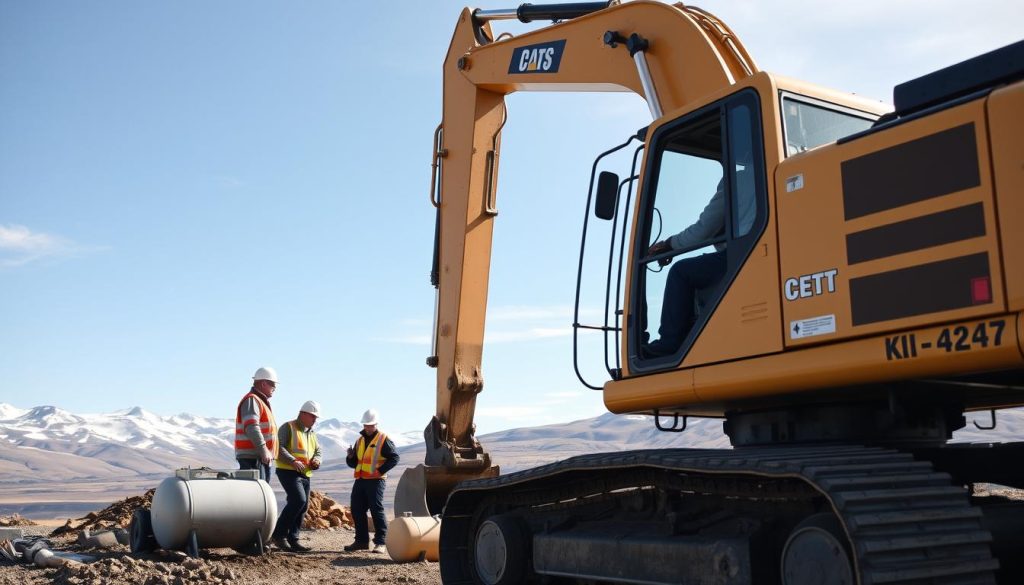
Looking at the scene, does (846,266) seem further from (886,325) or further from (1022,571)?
(1022,571)

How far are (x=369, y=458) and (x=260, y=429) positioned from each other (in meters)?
1.64

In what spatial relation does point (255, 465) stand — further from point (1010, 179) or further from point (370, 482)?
point (1010, 179)

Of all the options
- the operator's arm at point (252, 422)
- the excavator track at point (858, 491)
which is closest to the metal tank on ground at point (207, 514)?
the operator's arm at point (252, 422)

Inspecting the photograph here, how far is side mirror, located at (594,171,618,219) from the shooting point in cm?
697

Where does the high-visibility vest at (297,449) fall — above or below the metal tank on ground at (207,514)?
above

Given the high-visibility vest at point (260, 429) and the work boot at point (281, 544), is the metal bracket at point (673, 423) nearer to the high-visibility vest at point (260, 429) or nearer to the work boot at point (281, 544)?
the high-visibility vest at point (260, 429)

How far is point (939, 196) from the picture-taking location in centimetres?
495

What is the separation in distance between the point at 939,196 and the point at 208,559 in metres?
7.93

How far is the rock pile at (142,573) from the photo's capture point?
8852 mm

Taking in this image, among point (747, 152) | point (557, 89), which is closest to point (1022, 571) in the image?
point (747, 152)

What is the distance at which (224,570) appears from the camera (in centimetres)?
929

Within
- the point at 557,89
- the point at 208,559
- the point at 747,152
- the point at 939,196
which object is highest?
the point at 557,89

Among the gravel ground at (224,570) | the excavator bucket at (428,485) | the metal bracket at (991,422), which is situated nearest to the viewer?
the metal bracket at (991,422)

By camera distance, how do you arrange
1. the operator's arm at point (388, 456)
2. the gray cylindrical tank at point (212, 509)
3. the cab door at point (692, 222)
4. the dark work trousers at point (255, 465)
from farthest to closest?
1. the operator's arm at point (388, 456)
2. the dark work trousers at point (255, 465)
3. the gray cylindrical tank at point (212, 509)
4. the cab door at point (692, 222)
